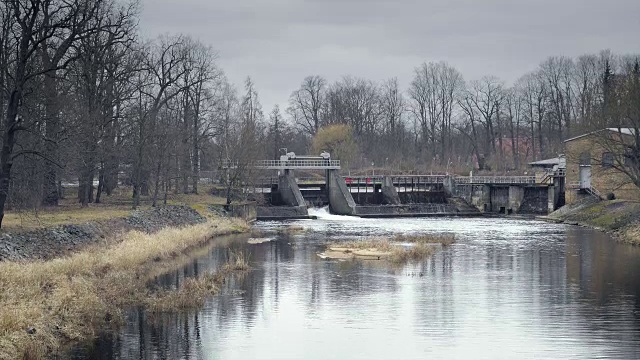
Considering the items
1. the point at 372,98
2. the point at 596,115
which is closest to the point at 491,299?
the point at 596,115

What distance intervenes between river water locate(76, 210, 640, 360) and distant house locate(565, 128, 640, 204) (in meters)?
13.7

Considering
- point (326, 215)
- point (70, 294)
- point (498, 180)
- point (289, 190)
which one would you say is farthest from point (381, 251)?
point (498, 180)

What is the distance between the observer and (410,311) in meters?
23.5

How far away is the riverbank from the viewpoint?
44844 mm

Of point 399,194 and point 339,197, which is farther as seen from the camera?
point 399,194

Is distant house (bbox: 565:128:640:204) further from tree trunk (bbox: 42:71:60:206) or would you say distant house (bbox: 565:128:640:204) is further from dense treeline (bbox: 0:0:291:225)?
tree trunk (bbox: 42:71:60:206)

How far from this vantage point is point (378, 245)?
38312mm

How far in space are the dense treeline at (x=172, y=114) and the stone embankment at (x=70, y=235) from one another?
1933mm

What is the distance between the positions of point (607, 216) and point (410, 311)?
34556 mm

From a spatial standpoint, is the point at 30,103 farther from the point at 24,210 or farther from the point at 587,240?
the point at 587,240

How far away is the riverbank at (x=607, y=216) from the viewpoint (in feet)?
147

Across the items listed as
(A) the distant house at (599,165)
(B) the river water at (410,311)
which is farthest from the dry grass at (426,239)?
(A) the distant house at (599,165)

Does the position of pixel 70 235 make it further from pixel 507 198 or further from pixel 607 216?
pixel 507 198

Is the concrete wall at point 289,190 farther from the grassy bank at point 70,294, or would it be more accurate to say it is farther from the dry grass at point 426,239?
the grassy bank at point 70,294
